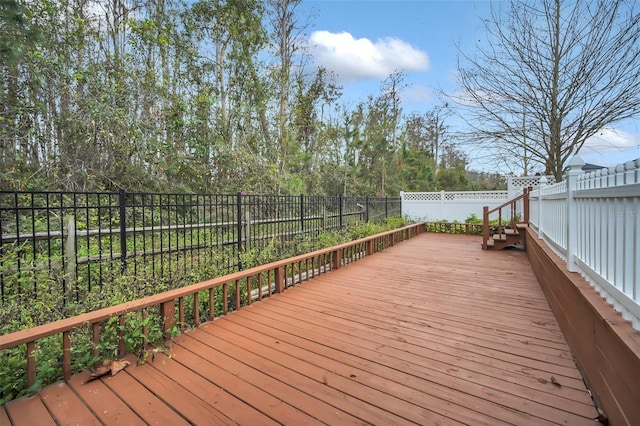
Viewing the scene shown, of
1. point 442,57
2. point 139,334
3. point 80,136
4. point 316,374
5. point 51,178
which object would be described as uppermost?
point 442,57

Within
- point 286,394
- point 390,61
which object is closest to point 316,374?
point 286,394

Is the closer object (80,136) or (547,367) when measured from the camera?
(547,367)

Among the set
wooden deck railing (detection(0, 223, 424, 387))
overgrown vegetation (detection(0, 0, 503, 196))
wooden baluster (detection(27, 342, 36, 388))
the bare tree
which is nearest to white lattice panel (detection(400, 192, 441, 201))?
overgrown vegetation (detection(0, 0, 503, 196))

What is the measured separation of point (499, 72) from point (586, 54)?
6.32ft

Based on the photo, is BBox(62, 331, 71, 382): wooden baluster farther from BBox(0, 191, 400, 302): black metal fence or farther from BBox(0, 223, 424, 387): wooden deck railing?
BBox(0, 191, 400, 302): black metal fence

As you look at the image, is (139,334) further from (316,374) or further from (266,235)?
(266,235)

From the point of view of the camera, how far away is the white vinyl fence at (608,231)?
1.30 metres

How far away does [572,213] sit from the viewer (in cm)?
237

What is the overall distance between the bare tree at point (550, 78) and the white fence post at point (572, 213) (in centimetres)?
794

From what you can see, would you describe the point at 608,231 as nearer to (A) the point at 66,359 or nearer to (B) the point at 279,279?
(B) the point at 279,279

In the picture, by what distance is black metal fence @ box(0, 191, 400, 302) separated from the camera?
2.88 metres

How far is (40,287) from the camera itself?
2.81 metres

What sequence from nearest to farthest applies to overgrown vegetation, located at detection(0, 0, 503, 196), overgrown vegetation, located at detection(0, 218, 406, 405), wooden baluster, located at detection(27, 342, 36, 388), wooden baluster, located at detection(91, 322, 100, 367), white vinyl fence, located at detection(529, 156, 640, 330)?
white vinyl fence, located at detection(529, 156, 640, 330), wooden baluster, located at detection(27, 342, 36, 388), overgrown vegetation, located at detection(0, 218, 406, 405), wooden baluster, located at detection(91, 322, 100, 367), overgrown vegetation, located at detection(0, 0, 503, 196)

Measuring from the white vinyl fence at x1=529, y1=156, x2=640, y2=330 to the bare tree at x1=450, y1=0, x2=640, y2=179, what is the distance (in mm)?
7972
